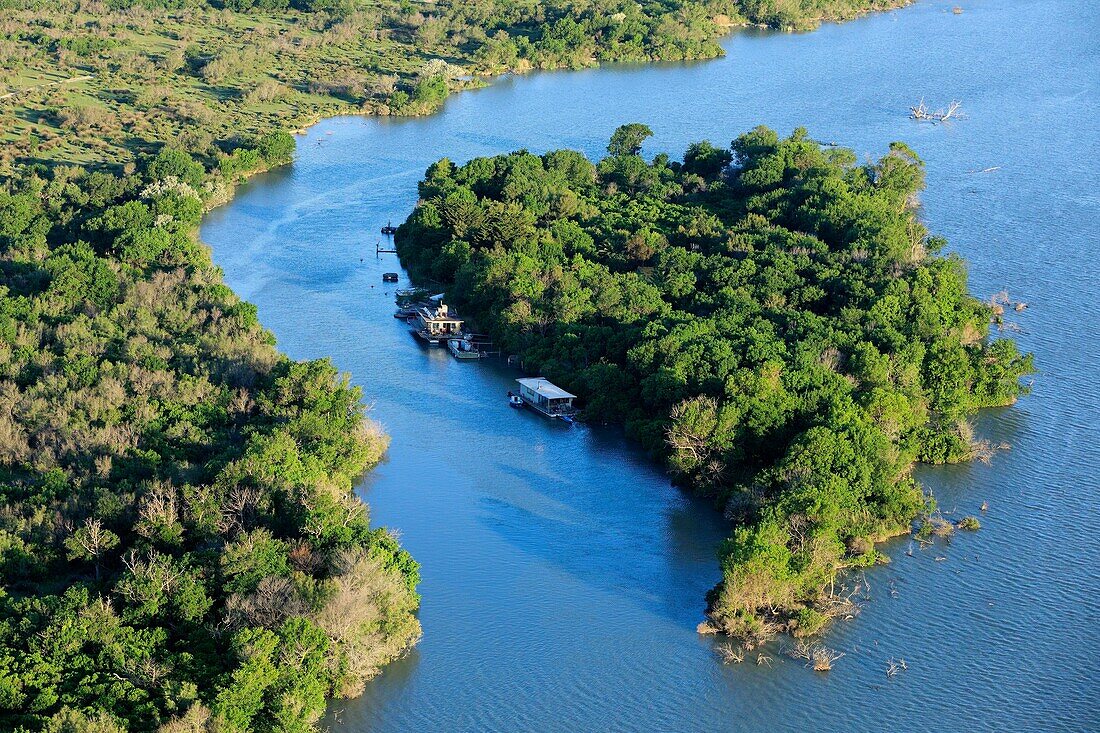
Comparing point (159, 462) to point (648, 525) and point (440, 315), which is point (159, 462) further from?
point (440, 315)

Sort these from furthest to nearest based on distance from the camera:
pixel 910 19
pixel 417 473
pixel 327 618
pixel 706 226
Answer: pixel 910 19
pixel 706 226
pixel 417 473
pixel 327 618

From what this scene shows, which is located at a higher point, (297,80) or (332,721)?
(297,80)

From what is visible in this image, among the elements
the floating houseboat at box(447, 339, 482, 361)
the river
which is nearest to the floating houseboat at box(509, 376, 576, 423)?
the river

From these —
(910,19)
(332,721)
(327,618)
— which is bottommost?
(332,721)

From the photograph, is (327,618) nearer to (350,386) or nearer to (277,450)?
(277,450)

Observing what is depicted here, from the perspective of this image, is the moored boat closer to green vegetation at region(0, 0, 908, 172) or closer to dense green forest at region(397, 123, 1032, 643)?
dense green forest at region(397, 123, 1032, 643)

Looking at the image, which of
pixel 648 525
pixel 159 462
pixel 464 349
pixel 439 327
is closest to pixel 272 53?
pixel 439 327

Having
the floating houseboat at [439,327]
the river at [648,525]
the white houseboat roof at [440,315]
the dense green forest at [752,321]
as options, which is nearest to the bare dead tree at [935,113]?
the river at [648,525]

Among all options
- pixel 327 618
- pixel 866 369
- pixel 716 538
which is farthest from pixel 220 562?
pixel 866 369
